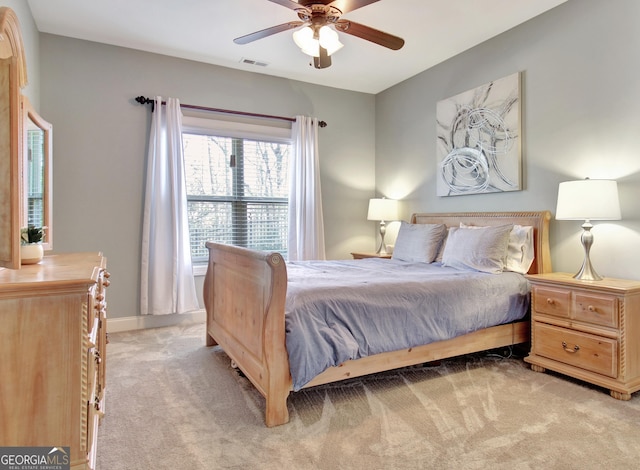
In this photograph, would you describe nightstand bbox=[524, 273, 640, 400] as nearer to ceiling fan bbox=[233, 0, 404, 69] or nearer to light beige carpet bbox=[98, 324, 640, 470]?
light beige carpet bbox=[98, 324, 640, 470]

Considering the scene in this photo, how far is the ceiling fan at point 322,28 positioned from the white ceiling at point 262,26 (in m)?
0.55

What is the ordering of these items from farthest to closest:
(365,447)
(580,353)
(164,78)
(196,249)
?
(196,249)
(164,78)
(580,353)
(365,447)

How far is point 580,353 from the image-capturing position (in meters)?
2.50

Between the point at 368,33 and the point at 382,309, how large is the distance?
70.6 inches

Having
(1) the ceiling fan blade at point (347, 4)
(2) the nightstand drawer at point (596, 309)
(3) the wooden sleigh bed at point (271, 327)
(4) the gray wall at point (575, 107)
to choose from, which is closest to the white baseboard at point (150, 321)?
(3) the wooden sleigh bed at point (271, 327)

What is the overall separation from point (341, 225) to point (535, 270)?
2385 mm

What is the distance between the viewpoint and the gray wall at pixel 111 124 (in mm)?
3578

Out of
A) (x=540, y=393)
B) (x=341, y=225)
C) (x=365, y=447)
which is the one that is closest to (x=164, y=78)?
(x=341, y=225)

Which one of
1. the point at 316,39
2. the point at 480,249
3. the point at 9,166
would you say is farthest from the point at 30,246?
the point at 480,249

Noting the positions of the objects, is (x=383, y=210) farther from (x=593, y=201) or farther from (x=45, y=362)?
(x=45, y=362)

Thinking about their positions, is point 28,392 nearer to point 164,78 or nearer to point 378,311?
point 378,311

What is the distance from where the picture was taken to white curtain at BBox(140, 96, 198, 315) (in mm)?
3830

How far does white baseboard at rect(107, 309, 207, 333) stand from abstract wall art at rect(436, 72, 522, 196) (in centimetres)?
287

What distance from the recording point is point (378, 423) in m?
2.04
